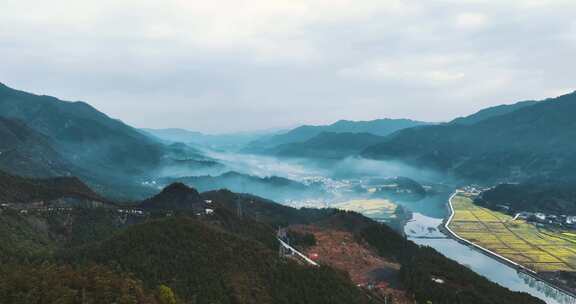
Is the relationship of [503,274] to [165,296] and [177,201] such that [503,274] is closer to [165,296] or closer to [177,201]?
[177,201]

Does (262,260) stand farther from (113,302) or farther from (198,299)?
(113,302)

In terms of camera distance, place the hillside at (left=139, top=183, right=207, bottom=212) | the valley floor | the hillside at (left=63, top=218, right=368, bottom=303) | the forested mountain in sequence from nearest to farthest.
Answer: the forested mountain
the hillside at (left=63, top=218, right=368, bottom=303)
the valley floor
the hillside at (left=139, top=183, right=207, bottom=212)

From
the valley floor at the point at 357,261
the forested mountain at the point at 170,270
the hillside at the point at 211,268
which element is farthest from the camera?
the valley floor at the point at 357,261

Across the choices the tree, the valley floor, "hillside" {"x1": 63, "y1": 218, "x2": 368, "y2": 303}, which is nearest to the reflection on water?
the valley floor

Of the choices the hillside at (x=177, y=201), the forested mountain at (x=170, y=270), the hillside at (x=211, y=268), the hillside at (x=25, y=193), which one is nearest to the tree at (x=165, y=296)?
the forested mountain at (x=170, y=270)

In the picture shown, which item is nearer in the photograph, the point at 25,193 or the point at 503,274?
the point at 25,193

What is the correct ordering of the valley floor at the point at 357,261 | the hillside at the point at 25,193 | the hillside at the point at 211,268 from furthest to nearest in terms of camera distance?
the hillside at the point at 25,193, the valley floor at the point at 357,261, the hillside at the point at 211,268

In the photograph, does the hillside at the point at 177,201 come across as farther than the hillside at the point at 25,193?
Yes

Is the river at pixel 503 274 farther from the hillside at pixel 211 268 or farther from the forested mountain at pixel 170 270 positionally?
the hillside at pixel 211 268

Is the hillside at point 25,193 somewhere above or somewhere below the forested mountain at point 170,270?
above

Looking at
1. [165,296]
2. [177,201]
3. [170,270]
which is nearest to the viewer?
[165,296]

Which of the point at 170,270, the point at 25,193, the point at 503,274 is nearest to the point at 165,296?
the point at 170,270

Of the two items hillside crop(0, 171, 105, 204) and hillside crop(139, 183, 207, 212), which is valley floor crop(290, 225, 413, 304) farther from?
hillside crop(0, 171, 105, 204)
